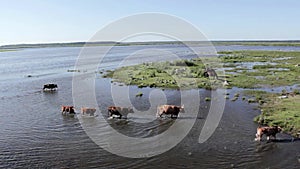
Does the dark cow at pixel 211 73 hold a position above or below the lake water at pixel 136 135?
above

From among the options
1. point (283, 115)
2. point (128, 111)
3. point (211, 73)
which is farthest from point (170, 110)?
point (211, 73)

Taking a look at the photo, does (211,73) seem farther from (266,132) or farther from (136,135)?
(136,135)

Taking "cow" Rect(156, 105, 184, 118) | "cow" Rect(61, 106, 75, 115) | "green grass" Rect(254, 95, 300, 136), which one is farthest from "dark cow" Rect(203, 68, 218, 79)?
"cow" Rect(61, 106, 75, 115)

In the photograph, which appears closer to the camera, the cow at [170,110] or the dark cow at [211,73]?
the cow at [170,110]

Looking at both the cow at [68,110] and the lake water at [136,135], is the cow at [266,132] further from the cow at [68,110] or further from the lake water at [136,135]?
the cow at [68,110]

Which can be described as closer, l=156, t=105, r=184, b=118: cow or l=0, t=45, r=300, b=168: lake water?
l=0, t=45, r=300, b=168: lake water

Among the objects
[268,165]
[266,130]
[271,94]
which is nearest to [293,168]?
[268,165]

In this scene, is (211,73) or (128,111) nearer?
(128,111)

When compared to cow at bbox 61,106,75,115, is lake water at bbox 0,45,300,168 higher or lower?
lower

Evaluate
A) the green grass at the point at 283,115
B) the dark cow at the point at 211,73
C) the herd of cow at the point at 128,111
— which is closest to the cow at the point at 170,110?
the herd of cow at the point at 128,111

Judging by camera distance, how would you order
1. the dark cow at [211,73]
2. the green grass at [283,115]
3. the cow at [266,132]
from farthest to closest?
the dark cow at [211,73] → the green grass at [283,115] → the cow at [266,132]

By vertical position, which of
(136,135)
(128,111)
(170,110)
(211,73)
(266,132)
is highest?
(211,73)

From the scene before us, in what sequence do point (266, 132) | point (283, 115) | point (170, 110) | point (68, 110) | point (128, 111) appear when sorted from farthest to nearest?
point (68, 110)
point (128, 111)
point (170, 110)
point (283, 115)
point (266, 132)

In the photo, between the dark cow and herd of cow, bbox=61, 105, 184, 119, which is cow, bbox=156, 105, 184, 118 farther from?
the dark cow
